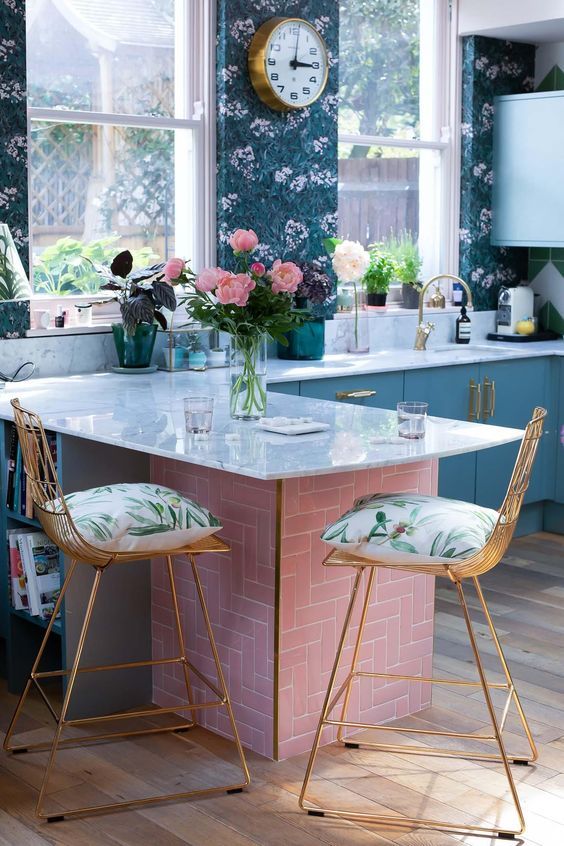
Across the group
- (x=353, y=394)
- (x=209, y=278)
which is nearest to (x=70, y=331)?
(x=353, y=394)

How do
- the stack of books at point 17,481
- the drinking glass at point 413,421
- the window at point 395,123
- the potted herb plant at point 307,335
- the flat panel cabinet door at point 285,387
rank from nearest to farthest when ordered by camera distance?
the drinking glass at point 413,421, the stack of books at point 17,481, the flat panel cabinet door at point 285,387, the potted herb plant at point 307,335, the window at point 395,123

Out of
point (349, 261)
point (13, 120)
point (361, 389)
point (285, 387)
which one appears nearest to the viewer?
point (13, 120)

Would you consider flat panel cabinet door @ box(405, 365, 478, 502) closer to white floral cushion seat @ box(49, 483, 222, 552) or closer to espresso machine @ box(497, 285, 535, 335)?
espresso machine @ box(497, 285, 535, 335)

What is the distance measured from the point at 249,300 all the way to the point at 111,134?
165 centimetres

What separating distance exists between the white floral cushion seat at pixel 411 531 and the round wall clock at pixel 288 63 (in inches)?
99.7

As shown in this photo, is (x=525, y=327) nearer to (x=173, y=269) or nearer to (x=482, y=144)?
(x=482, y=144)

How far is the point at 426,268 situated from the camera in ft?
19.2

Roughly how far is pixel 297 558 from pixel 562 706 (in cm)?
102

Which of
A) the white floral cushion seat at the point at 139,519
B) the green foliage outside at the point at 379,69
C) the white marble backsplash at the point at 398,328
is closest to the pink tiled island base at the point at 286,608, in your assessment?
the white floral cushion seat at the point at 139,519

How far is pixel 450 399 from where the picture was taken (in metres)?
5.05

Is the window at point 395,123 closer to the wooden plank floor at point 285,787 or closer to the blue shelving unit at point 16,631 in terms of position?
the blue shelving unit at point 16,631

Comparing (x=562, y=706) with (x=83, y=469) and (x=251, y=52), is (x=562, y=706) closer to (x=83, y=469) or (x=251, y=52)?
(x=83, y=469)

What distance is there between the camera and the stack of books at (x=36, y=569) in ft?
11.4

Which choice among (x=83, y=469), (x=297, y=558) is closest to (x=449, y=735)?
Result: (x=297, y=558)
